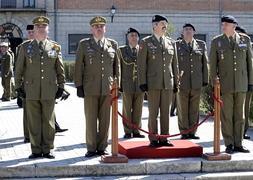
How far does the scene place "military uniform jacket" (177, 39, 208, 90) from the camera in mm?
10375

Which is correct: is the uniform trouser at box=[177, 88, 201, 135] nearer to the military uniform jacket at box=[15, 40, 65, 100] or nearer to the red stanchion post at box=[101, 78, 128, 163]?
the red stanchion post at box=[101, 78, 128, 163]

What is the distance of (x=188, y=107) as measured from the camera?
10.5 meters

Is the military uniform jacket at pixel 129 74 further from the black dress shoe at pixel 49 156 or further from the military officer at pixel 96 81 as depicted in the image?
the black dress shoe at pixel 49 156

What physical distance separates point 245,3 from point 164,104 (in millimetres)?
34044

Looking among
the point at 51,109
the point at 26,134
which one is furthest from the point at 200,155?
the point at 26,134

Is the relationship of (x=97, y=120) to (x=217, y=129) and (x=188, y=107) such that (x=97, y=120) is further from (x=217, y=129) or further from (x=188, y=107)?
(x=188, y=107)

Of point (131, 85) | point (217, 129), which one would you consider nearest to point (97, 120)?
point (217, 129)

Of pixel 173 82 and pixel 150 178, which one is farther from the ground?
pixel 173 82

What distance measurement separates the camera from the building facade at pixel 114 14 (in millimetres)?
38812

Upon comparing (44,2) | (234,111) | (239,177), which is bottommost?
Answer: (239,177)

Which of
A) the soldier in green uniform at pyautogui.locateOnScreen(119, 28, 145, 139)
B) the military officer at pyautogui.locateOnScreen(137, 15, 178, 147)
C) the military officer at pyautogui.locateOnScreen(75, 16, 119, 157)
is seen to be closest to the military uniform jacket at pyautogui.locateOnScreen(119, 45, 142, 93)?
the soldier in green uniform at pyautogui.locateOnScreen(119, 28, 145, 139)

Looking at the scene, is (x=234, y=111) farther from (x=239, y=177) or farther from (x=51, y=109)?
(x=51, y=109)

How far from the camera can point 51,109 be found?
8414mm

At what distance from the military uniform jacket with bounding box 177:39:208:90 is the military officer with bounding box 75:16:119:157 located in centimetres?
214
